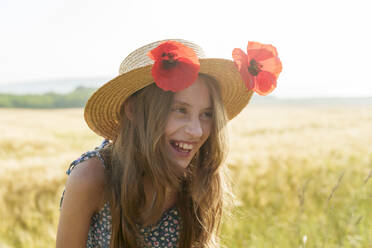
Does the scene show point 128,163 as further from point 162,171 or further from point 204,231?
point 204,231

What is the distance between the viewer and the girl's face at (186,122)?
1.57 m

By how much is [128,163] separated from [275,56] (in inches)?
31.9

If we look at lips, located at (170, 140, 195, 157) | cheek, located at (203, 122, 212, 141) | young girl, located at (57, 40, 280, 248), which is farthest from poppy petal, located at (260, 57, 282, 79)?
lips, located at (170, 140, 195, 157)

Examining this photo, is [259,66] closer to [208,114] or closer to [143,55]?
[208,114]

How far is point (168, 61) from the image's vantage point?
1.42 meters

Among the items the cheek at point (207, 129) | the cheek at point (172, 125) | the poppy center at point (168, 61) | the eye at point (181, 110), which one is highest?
the poppy center at point (168, 61)

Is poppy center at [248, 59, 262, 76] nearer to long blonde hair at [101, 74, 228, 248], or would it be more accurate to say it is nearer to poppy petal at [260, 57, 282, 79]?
poppy petal at [260, 57, 282, 79]

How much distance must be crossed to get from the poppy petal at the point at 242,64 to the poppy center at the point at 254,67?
0.8 inches

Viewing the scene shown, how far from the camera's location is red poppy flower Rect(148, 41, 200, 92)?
1390 millimetres

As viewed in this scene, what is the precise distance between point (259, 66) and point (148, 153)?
626 millimetres

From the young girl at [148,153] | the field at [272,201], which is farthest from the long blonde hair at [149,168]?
the field at [272,201]

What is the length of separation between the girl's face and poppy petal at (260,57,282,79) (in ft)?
0.92

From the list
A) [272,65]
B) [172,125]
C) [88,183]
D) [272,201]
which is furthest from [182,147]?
[272,201]

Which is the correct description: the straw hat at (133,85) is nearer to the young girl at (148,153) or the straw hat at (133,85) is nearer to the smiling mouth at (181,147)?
the young girl at (148,153)
